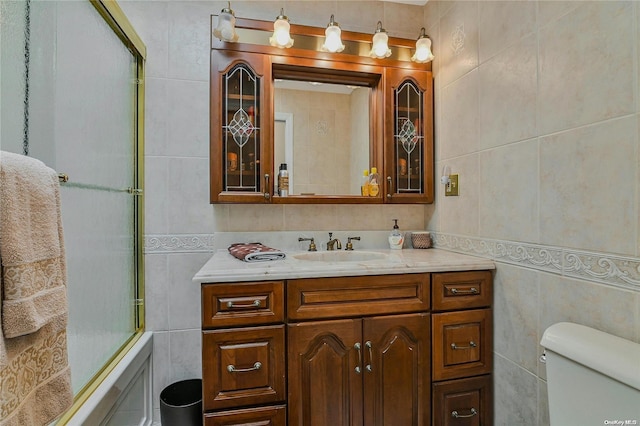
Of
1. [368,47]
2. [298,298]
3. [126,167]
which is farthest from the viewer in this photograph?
[368,47]

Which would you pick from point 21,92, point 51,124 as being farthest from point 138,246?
point 21,92

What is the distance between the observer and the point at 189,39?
1670mm

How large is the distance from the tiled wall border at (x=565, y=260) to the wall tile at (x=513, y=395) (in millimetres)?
447

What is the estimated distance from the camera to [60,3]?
998 mm

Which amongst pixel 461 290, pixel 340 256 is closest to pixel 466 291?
pixel 461 290

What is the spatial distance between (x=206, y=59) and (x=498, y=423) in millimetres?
2289

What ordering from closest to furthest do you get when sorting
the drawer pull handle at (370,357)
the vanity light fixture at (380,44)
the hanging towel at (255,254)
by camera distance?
the drawer pull handle at (370,357) < the hanging towel at (255,254) < the vanity light fixture at (380,44)

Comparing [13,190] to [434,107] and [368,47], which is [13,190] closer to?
[368,47]

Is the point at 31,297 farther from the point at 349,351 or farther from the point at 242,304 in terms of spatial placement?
the point at 349,351

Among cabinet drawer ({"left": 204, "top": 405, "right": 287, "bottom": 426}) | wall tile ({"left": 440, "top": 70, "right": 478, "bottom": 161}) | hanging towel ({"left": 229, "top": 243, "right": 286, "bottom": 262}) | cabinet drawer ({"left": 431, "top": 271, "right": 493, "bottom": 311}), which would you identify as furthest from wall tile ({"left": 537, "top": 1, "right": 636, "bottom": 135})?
cabinet drawer ({"left": 204, "top": 405, "right": 287, "bottom": 426})

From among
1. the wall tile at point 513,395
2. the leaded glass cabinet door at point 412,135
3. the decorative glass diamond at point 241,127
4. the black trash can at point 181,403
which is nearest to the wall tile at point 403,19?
the leaded glass cabinet door at point 412,135

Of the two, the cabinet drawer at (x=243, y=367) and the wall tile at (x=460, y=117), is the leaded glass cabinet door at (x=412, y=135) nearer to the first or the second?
the wall tile at (x=460, y=117)

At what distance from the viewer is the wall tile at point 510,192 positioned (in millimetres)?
1214

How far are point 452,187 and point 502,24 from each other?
0.77 metres
